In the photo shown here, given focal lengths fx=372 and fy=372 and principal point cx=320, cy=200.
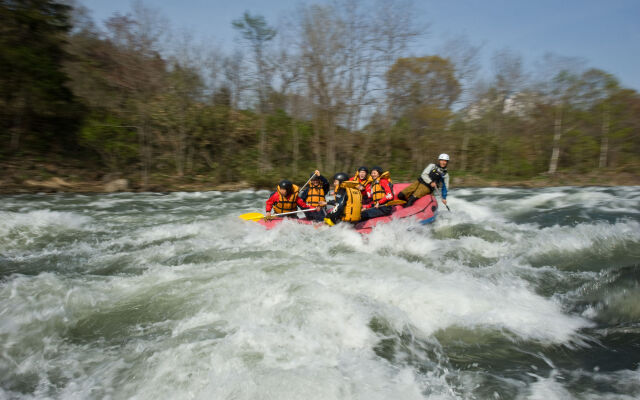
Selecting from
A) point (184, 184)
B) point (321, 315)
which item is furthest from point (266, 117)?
point (321, 315)

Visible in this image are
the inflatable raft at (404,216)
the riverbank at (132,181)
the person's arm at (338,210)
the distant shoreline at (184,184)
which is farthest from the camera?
the riverbank at (132,181)

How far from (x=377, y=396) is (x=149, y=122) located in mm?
19271

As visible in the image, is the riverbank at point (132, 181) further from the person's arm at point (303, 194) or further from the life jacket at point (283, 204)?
the life jacket at point (283, 204)

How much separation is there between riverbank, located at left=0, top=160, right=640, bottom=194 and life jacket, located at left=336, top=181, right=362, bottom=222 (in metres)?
11.4

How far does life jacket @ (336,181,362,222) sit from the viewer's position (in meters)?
7.55

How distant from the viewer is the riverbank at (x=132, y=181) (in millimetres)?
14930

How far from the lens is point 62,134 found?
18.8 m

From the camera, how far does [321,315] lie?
167 inches

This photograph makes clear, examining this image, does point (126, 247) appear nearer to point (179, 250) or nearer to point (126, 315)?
point (179, 250)

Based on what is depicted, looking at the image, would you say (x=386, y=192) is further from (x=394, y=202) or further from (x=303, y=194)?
(x=303, y=194)

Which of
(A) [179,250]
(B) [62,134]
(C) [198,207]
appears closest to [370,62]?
(C) [198,207]

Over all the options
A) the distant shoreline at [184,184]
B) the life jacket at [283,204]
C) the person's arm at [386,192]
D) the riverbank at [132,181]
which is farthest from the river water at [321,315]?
the riverbank at [132,181]

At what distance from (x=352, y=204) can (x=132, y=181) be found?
1351 cm

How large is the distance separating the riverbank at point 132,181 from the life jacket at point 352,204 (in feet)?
37.2
